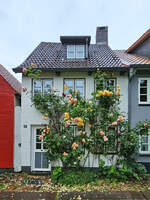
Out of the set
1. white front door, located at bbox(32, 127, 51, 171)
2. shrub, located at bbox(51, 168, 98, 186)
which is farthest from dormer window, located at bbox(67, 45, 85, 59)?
shrub, located at bbox(51, 168, 98, 186)

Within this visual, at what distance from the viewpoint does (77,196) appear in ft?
13.9

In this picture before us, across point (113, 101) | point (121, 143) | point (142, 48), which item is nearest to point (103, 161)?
point (121, 143)

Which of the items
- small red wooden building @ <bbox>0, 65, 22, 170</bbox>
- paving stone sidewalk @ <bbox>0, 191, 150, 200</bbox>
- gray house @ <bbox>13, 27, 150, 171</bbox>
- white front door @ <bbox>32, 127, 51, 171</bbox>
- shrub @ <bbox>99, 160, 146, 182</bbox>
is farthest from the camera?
small red wooden building @ <bbox>0, 65, 22, 170</bbox>

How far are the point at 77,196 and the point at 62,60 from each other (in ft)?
18.8

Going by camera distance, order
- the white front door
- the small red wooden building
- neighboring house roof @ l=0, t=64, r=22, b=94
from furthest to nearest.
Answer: neighboring house roof @ l=0, t=64, r=22, b=94 → the small red wooden building → the white front door

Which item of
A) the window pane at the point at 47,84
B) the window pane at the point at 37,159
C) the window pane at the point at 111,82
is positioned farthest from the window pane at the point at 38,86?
the window pane at the point at 111,82

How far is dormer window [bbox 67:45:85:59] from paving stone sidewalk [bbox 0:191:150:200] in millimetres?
5971

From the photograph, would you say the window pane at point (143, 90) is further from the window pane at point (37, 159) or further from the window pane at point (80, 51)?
the window pane at point (37, 159)

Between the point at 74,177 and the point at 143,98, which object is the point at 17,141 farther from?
the point at 143,98

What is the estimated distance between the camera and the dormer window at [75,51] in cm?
688

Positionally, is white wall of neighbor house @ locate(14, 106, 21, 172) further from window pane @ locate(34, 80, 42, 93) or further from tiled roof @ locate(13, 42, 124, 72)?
tiled roof @ locate(13, 42, 124, 72)

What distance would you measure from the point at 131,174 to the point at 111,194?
1487 mm

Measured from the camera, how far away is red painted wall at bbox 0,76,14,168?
611cm

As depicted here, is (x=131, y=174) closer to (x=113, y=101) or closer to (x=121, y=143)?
(x=121, y=143)
